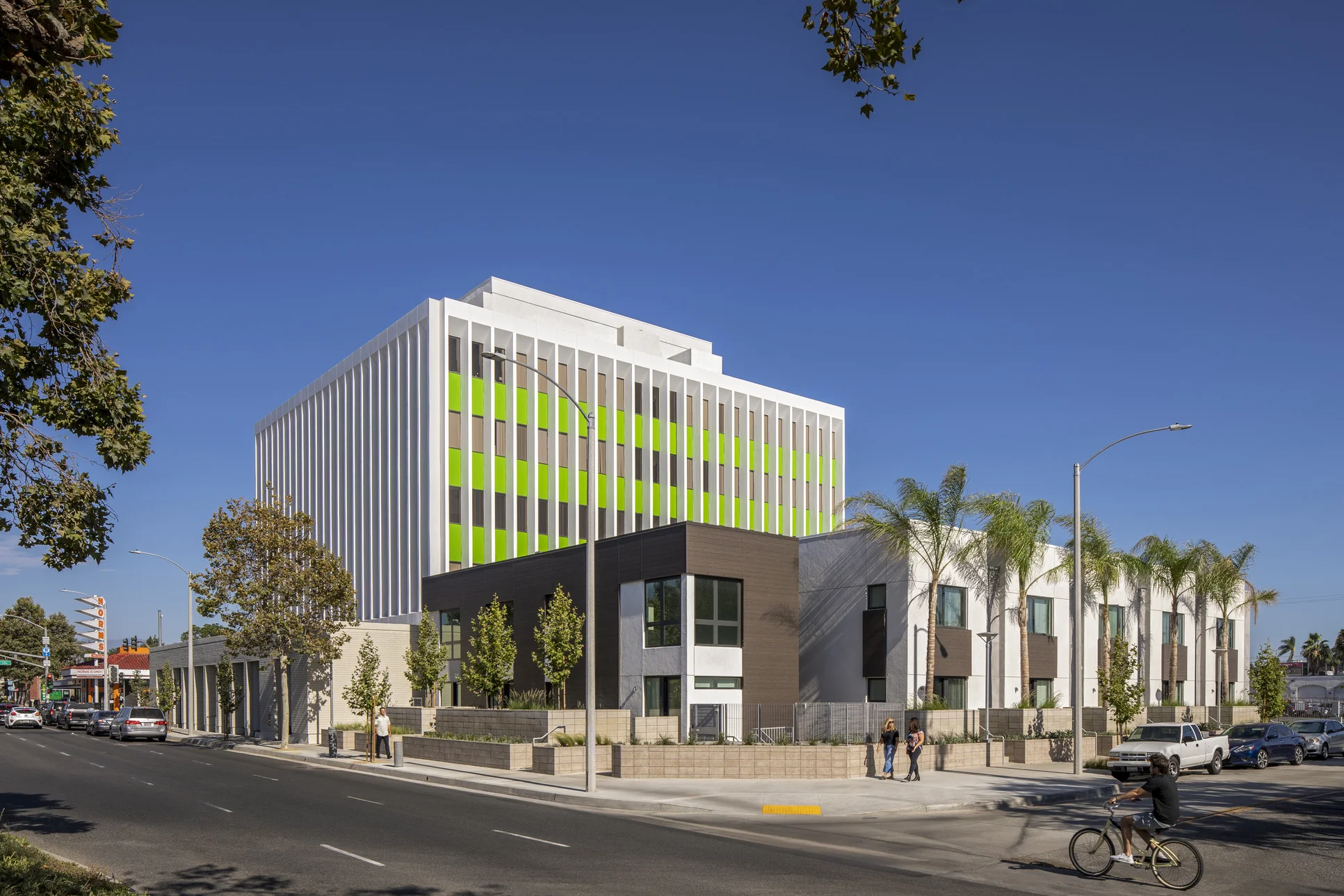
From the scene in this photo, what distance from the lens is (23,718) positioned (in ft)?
231

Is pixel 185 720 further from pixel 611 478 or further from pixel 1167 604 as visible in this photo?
pixel 1167 604

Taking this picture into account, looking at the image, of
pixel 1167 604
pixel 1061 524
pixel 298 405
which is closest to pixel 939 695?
pixel 1061 524

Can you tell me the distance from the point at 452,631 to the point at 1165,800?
37.1 m

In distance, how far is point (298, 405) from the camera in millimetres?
67375

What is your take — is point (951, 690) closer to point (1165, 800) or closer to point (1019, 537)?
point (1019, 537)

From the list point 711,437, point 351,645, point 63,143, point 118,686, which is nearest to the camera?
point 63,143

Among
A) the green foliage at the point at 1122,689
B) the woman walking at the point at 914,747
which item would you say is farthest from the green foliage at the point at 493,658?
the green foliage at the point at 1122,689

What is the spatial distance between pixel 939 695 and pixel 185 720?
154ft

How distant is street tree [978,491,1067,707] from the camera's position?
39906 millimetres

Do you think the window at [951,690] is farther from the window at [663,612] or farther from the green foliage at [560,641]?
the green foliage at [560,641]

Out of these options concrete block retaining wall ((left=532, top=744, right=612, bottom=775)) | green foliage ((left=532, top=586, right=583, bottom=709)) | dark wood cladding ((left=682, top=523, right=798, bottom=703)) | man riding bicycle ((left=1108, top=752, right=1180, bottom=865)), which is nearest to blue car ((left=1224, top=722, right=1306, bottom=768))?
dark wood cladding ((left=682, top=523, right=798, bottom=703))

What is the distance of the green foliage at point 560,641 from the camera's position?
35.4 metres

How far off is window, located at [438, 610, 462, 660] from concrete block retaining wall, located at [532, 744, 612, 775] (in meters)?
17.8

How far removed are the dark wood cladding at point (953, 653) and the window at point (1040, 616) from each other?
4562 mm
